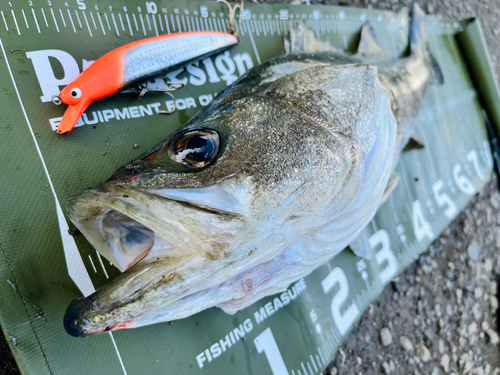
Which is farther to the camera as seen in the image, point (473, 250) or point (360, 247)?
point (473, 250)

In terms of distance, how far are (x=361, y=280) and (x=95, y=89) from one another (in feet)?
5.64

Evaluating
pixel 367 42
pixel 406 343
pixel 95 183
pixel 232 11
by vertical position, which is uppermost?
pixel 232 11

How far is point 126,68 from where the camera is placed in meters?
1.24

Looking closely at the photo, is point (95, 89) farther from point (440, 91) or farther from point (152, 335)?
point (440, 91)

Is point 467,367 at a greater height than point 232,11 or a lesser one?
lesser

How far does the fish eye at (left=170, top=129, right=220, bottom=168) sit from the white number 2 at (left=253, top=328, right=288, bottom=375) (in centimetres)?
104

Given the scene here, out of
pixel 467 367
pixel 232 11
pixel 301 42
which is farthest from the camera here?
pixel 467 367

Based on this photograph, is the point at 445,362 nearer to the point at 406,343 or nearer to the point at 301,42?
the point at 406,343

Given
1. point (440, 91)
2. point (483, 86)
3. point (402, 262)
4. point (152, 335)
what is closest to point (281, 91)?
point (152, 335)

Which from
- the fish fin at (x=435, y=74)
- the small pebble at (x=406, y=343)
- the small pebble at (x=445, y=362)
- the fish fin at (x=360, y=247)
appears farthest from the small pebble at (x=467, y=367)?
the fish fin at (x=435, y=74)

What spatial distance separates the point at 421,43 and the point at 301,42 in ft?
4.02

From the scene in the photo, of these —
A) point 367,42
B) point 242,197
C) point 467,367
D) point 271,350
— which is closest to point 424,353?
point 467,367

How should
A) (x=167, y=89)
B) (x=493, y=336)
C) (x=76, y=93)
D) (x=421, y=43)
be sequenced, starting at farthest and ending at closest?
(x=493, y=336) → (x=421, y=43) → (x=167, y=89) → (x=76, y=93)

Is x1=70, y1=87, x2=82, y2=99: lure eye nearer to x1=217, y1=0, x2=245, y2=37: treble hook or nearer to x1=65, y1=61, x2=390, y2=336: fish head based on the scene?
x1=65, y1=61, x2=390, y2=336: fish head
